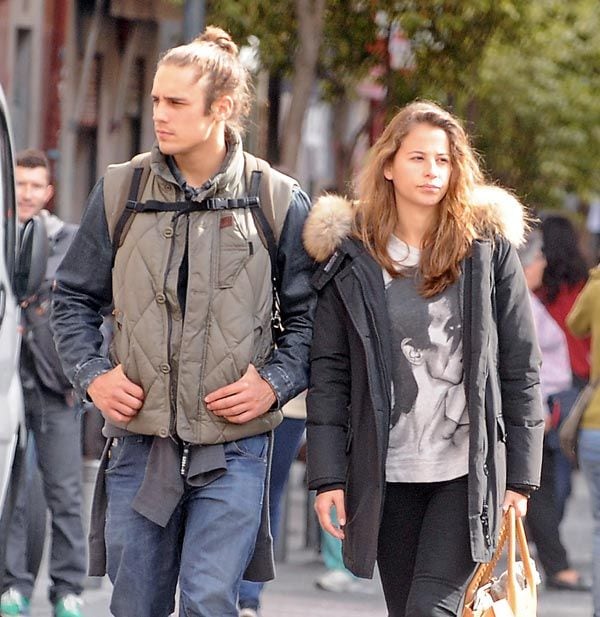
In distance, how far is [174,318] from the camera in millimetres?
5324

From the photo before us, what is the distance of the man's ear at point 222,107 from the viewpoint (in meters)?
5.41

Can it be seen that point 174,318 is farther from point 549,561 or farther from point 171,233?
point 549,561

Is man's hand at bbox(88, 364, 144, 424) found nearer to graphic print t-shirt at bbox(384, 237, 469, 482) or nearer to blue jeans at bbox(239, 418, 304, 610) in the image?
graphic print t-shirt at bbox(384, 237, 469, 482)

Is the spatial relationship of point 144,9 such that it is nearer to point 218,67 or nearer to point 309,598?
point 309,598

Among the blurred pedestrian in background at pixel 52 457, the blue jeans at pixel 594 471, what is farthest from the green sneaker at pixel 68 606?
the blue jeans at pixel 594 471

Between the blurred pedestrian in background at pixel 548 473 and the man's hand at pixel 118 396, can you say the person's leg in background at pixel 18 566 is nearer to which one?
the man's hand at pixel 118 396

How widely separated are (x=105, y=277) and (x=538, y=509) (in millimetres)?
5044

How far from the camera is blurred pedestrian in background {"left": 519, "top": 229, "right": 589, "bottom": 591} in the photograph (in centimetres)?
1004

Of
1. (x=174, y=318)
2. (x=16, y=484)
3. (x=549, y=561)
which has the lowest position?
(x=549, y=561)

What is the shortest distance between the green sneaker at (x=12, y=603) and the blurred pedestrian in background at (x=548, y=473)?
3155 millimetres

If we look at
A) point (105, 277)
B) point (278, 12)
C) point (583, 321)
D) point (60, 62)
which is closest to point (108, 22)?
point (60, 62)

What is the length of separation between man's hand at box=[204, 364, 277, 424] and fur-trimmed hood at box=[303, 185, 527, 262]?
43 cm

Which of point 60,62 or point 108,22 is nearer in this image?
point 60,62

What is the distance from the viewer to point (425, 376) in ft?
17.7
